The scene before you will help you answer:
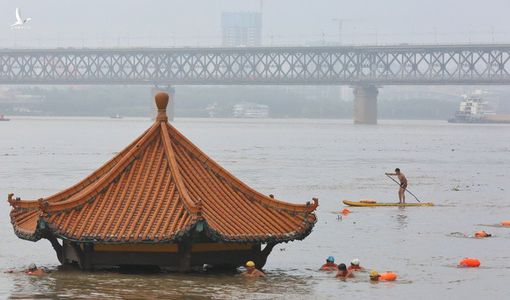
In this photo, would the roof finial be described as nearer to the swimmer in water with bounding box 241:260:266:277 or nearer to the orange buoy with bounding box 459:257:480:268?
the swimmer in water with bounding box 241:260:266:277

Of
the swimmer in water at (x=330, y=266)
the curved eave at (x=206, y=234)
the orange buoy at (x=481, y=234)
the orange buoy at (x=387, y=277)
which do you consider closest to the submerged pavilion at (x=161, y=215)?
the curved eave at (x=206, y=234)

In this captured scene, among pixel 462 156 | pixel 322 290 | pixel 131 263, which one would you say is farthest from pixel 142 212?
pixel 462 156

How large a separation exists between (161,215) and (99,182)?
5.20ft

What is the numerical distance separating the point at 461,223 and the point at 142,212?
1917cm

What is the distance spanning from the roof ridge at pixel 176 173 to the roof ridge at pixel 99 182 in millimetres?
248

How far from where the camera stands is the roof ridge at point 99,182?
83.4ft

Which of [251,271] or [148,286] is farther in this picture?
[251,271]

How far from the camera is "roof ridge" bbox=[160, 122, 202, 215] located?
24.7 metres

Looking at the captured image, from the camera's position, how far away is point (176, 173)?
2598 centimetres

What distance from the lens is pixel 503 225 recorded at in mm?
41312

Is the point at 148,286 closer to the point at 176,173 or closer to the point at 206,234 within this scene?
the point at 206,234

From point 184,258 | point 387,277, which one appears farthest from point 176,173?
point 387,277

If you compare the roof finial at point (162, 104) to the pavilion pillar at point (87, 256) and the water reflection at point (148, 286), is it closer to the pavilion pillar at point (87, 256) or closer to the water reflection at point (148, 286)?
the pavilion pillar at point (87, 256)

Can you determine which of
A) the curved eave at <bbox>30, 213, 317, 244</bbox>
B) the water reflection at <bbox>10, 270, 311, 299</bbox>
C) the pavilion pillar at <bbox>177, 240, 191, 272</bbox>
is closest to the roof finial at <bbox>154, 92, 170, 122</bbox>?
the pavilion pillar at <bbox>177, 240, 191, 272</bbox>
